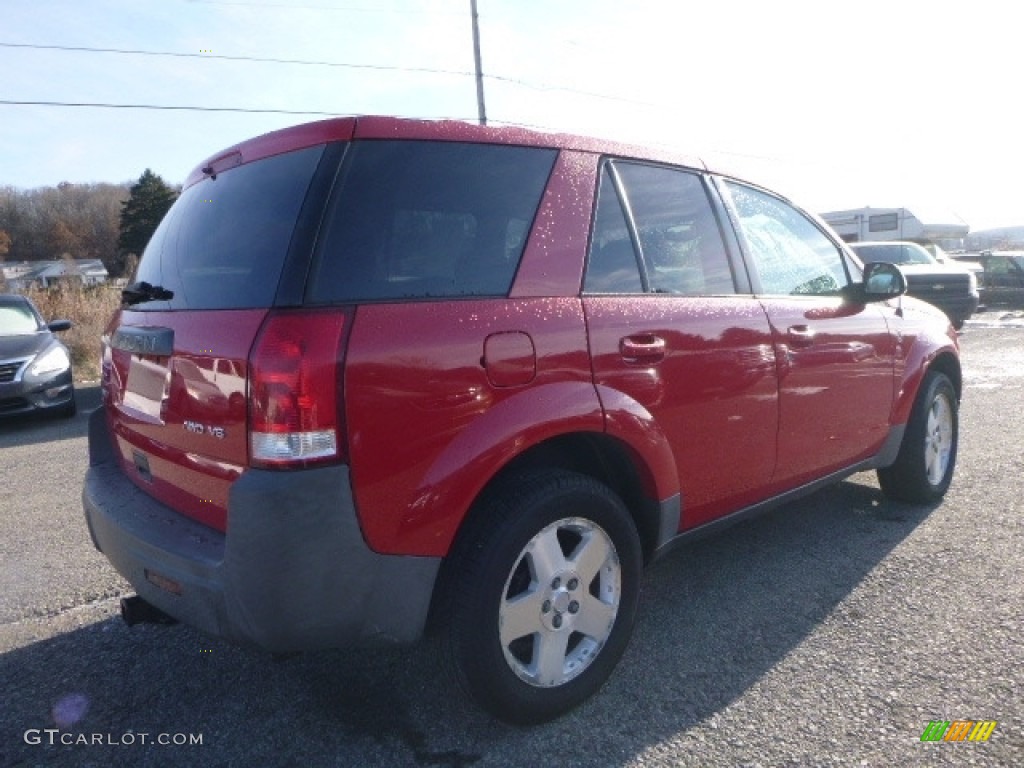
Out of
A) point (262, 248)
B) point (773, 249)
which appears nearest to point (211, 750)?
point (262, 248)

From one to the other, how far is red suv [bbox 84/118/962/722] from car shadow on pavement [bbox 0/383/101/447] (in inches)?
205

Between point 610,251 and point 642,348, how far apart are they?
0.35m

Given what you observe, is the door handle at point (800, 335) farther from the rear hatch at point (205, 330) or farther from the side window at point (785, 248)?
the rear hatch at point (205, 330)

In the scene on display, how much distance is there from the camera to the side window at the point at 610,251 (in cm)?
262

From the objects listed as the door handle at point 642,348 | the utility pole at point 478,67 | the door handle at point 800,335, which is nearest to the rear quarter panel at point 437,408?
the door handle at point 642,348

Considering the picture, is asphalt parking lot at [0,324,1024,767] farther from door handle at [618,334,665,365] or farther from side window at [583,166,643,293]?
side window at [583,166,643,293]

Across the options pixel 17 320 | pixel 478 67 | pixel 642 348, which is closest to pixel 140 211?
pixel 478 67

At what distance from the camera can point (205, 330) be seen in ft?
7.06

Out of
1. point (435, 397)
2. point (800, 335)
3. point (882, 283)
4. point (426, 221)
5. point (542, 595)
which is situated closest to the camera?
point (435, 397)

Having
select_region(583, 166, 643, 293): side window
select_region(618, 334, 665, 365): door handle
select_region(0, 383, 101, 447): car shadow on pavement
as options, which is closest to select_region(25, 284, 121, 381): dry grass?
select_region(0, 383, 101, 447): car shadow on pavement

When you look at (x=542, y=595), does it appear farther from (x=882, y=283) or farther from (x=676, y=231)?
(x=882, y=283)

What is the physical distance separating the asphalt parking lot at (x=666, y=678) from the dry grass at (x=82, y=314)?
9514 millimetres

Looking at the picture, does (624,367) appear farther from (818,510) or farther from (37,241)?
(37,241)

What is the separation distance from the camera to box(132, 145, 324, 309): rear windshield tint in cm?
214
